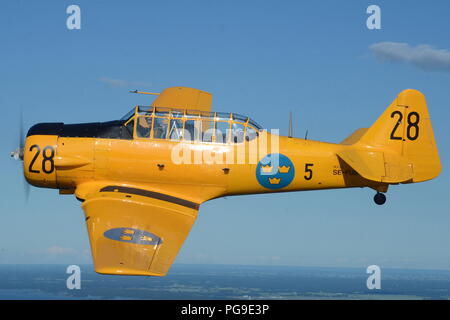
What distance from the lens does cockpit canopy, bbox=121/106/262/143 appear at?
15148 mm

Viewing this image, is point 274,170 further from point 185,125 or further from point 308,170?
point 185,125

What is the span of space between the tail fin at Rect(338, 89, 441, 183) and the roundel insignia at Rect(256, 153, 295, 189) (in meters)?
1.38

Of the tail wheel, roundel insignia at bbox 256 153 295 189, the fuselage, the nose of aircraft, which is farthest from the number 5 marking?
the nose of aircraft

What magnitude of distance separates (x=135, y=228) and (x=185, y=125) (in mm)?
3140

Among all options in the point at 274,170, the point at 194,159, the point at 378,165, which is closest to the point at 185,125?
the point at 194,159

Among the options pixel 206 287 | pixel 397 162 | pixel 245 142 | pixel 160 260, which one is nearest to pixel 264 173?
pixel 245 142

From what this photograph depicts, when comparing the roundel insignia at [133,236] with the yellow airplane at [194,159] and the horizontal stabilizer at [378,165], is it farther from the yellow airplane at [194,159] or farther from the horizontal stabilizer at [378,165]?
the horizontal stabilizer at [378,165]

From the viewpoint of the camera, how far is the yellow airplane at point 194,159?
49.7ft

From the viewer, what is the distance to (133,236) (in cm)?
1288

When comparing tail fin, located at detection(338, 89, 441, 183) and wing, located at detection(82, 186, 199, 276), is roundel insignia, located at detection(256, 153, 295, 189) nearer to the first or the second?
tail fin, located at detection(338, 89, 441, 183)

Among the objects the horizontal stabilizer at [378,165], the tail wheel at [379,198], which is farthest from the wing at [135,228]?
the tail wheel at [379,198]

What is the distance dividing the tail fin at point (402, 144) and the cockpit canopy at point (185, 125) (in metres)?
2.79

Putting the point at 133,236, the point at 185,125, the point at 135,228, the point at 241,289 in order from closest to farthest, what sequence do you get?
1. the point at 133,236
2. the point at 135,228
3. the point at 185,125
4. the point at 241,289

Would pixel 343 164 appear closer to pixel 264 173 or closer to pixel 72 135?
pixel 264 173
